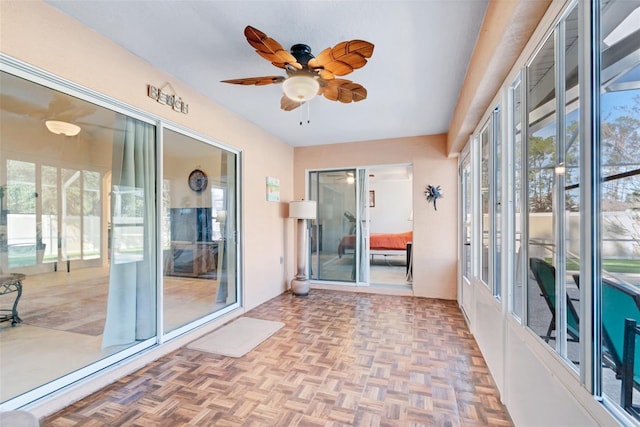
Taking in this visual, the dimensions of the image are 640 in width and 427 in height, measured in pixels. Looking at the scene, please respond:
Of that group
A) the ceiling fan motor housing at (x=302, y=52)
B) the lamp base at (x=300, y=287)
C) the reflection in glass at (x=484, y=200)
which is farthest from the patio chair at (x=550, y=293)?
the lamp base at (x=300, y=287)

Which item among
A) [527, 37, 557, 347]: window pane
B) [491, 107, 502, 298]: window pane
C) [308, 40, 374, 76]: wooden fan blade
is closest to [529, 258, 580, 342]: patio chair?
[527, 37, 557, 347]: window pane

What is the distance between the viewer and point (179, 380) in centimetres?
220

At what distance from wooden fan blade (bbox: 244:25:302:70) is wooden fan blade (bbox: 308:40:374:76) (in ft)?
0.59

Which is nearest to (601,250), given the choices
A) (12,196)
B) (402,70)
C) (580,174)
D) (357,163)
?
(580,174)

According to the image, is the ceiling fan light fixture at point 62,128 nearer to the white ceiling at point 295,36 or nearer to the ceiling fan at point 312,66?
the white ceiling at point 295,36

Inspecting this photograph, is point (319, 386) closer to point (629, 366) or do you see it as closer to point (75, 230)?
point (629, 366)

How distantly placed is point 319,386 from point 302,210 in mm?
2863

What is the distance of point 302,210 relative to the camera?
4.63 m

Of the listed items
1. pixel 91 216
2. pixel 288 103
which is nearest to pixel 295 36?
pixel 288 103

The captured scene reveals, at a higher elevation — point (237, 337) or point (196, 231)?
point (196, 231)

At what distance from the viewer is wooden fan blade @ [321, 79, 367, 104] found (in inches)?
87.0

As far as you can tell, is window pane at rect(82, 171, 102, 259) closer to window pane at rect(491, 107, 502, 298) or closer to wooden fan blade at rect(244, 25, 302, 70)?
wooden fan blade at rect(244, 25, 302, 70)

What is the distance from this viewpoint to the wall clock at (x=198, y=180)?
11.0ft

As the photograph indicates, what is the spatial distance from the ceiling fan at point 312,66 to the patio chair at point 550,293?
1569mm
